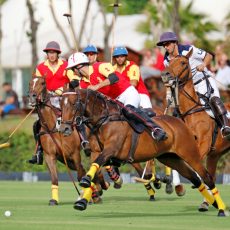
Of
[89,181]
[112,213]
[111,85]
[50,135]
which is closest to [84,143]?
[50,135]

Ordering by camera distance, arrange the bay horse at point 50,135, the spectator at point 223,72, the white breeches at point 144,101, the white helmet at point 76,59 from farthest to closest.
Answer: the spectator at point 223,72
the white breeches at point 144,101
the bay horse at point 50,135
the white helmet at point 76,59

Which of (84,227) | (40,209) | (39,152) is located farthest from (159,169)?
(84,227)

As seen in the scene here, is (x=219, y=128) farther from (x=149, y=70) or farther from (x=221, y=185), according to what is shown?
(x=149, y=70)

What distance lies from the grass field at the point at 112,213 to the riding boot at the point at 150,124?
3.16ft

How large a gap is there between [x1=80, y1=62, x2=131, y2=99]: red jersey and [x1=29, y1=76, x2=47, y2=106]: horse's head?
64.0 inches

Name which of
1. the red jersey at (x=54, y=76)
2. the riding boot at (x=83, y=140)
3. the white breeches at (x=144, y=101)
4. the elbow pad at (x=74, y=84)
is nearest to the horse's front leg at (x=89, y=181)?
the elbow pad at (x=74, y=84)

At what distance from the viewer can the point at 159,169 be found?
22703 mm

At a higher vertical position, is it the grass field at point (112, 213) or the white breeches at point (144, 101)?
the white breeches at point (144, 101)

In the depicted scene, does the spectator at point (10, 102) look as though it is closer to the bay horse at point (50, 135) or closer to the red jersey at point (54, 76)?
the red jersey at point (54, 76)

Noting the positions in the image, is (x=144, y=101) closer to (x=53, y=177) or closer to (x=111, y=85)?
(x=53, y=177)

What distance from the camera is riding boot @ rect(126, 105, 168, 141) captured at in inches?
558

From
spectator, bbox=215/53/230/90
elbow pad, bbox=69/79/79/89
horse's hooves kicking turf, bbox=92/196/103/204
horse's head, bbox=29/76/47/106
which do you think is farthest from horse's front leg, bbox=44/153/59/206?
spectator, bbox=215/53/230/90

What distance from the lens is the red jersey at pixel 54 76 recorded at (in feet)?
56.5

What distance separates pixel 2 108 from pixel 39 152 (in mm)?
12123
